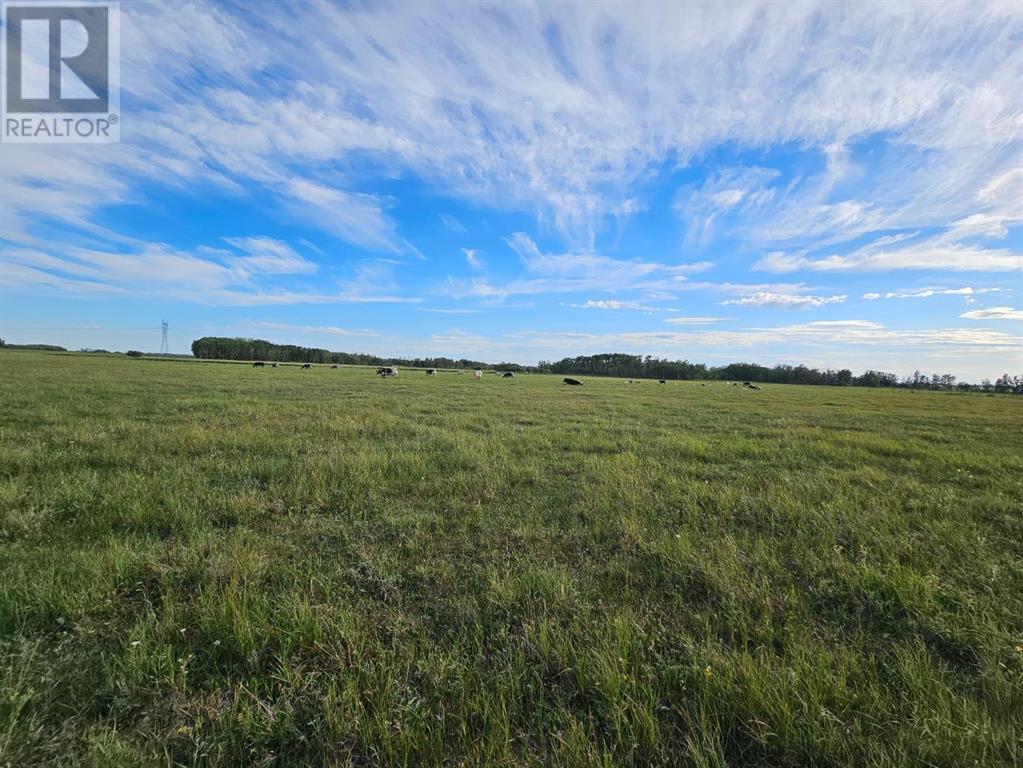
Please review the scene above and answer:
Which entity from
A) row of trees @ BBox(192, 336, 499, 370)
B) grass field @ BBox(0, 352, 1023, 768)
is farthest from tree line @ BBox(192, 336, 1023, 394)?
grass field @ BBox(0, 352, 1023, 768)

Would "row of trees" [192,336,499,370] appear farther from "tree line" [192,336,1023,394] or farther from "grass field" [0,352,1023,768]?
"grass field" [0,352,1023,768]

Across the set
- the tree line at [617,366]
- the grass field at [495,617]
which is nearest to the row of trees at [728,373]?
the tree line at [617,366]

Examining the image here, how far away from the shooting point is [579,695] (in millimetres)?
2658

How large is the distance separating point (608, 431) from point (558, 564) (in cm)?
882

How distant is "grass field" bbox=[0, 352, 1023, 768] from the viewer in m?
2.29

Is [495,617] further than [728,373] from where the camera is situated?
No

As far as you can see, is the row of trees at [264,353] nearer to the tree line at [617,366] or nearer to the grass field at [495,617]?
the tree line at [617,366]

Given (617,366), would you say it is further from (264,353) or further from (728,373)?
(264,353)

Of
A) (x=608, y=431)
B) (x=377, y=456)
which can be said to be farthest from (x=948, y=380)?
(x=377, y=456)

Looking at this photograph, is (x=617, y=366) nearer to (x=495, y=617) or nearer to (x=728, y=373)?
(x=728, y=373)

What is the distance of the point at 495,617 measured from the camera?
3.38m

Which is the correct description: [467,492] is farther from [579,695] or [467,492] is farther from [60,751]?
[60,751]

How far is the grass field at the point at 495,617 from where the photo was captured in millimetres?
2293

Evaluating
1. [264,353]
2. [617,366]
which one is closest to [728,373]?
[617,366]
